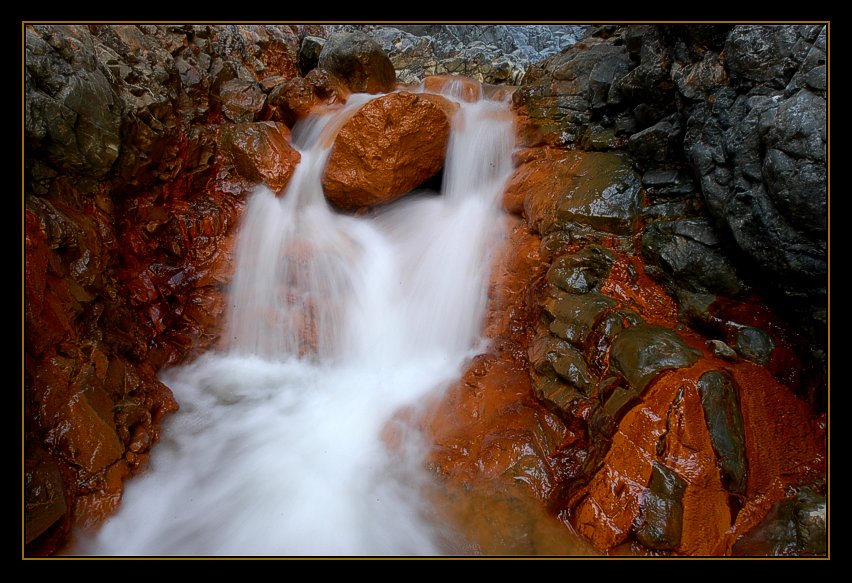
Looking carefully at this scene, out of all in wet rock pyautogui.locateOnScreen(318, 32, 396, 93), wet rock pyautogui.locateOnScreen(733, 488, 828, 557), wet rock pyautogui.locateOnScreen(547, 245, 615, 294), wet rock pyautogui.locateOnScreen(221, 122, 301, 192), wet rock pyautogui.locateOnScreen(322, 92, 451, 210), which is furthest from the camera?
wet rock pyautogui.locateOnScreen(318, 32, 396, 93)

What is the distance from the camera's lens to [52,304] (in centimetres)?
393

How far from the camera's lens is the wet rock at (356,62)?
30.8ft

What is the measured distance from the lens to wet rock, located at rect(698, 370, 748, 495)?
10.5 ft

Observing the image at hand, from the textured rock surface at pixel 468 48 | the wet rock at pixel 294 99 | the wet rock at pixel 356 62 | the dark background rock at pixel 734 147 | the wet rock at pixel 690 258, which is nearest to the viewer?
the dark background rock at pixel 734 147

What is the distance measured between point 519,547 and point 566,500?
0.60 m

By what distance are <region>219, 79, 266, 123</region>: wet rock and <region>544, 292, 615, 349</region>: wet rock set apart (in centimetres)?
673

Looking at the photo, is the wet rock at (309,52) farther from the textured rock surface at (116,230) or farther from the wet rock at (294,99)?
the textured rock surface at (116,230)

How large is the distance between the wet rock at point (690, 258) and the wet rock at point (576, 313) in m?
0.72

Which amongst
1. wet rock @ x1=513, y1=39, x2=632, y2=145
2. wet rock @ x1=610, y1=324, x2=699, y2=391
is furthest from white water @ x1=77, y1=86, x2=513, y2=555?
wet rock @ x1=610, y1=324, x2=699, y2=391

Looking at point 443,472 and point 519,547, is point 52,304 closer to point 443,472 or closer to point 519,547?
point 443,472

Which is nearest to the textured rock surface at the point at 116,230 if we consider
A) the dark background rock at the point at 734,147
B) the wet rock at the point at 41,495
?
the wet rock at the point at 41,495

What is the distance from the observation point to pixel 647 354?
3754 mm

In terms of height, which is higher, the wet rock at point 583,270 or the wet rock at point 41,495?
the wet rock at point 583,270

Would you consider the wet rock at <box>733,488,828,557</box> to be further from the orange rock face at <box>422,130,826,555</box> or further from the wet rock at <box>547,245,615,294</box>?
the wet rock at <box>547,245,615,294</box>
